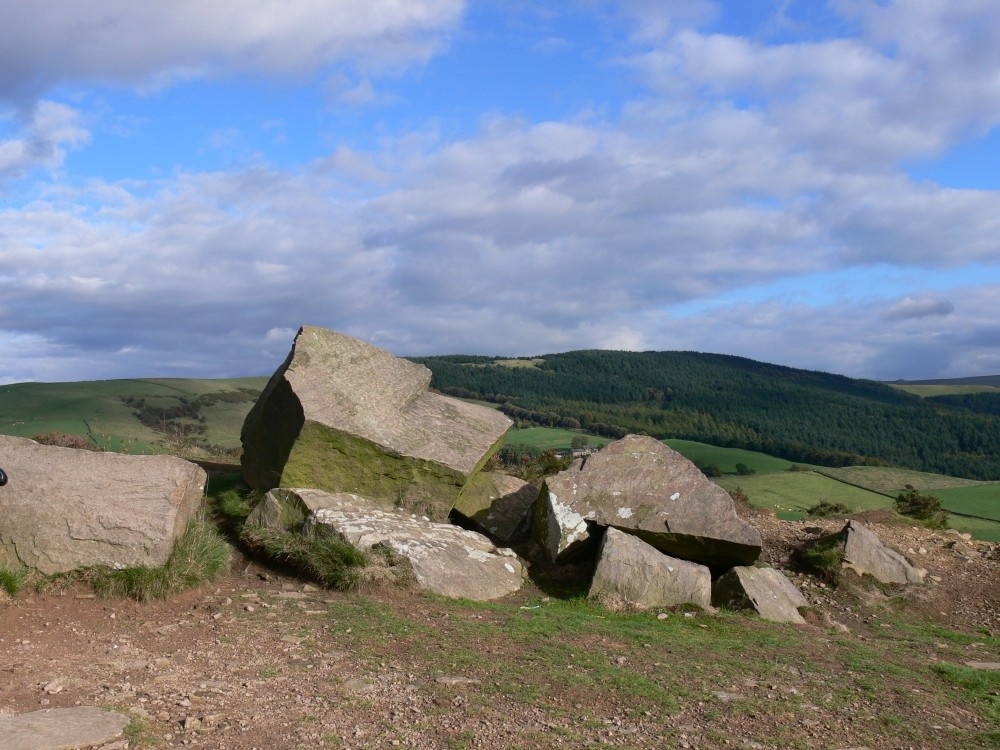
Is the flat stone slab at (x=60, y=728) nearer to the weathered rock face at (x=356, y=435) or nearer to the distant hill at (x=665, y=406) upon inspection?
the weathered rock face at (x=356, y=435)

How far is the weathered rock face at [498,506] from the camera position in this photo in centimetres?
1349

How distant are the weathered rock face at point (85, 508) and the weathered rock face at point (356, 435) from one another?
234 cm

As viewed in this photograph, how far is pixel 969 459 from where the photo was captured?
7500cm

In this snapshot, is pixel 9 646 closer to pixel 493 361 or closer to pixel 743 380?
pixel 493 361

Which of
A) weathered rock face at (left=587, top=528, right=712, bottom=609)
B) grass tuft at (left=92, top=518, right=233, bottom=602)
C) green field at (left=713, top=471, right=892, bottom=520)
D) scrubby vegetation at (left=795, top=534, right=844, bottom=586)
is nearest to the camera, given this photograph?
grass tuft at (left=92, top=518, right=233, bottom=602)

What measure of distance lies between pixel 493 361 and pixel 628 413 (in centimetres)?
2160

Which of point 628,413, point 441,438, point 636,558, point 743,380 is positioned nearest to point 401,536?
point 441,438

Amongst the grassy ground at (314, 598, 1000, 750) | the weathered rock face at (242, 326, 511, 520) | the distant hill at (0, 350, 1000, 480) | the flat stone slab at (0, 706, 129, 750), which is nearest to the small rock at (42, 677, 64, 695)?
the flat stone slab at (0, 706, 129, 750)

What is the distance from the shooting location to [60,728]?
5.63 meters

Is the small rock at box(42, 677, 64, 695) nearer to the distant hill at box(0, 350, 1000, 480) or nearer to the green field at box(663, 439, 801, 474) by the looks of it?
the distant hill at box(0, 350, 1000, 480)

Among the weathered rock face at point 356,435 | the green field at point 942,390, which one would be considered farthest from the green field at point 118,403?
the green field at point 942,390

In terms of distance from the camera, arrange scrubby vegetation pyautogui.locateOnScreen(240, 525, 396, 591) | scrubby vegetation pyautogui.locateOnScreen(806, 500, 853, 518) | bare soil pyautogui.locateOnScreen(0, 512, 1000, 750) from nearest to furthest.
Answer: bare soil pyautogui.locateOnScreen(0, 512, 1000, 750) < scrubby vegetation pyautogui.locateOnScreen(240, 525, 396, 591) < scrubby vegetation pyautogui.locateOnScreen(806, 500, 853, 518)

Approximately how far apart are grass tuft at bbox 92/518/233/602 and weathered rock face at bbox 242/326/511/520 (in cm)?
199

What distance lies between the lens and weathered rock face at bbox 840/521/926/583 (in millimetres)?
13016
